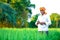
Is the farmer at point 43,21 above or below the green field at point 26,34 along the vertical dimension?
above

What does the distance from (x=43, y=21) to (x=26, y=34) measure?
162mm

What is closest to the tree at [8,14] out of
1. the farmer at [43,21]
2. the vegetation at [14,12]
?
the vegetation at [14,12]

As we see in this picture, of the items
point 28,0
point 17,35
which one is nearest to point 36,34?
point 17,35

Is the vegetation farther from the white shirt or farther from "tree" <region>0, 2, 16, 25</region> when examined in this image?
the white shirt

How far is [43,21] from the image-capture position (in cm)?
184

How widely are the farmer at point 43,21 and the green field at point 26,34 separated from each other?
0.04 m

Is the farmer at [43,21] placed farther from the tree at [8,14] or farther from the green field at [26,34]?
the tree at [8,14]

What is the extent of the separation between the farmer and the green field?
38 millimetres

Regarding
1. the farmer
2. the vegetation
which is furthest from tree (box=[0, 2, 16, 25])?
the farmer

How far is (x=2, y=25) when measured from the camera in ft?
6.13

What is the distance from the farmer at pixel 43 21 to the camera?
1837 mm

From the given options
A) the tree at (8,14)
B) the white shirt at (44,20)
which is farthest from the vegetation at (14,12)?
the white shirt at (44,20)

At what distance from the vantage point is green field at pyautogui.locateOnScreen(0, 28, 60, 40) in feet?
6.04

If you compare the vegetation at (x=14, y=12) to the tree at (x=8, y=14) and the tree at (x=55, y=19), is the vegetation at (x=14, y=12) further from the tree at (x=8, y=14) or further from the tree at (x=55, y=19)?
the tree at (x=55, y=19)
